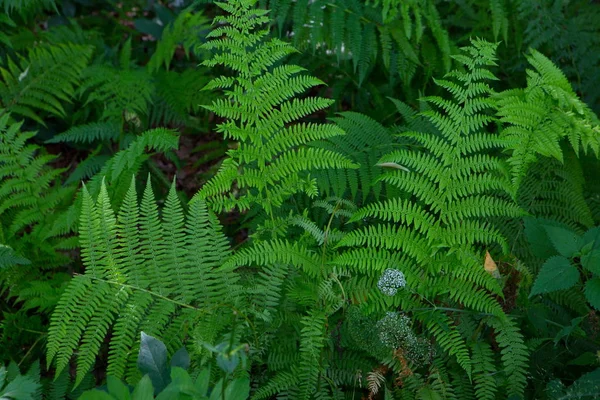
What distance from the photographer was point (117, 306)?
2.49 meters

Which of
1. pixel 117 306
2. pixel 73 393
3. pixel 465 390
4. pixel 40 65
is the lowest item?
pixel 73 393

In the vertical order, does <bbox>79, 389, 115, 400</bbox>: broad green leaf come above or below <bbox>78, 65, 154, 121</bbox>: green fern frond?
below

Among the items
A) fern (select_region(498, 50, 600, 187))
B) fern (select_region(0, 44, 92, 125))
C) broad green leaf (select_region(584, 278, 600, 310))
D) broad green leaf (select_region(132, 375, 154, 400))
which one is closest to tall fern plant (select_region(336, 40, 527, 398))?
fern (select_region(498, 50, 600, 187))

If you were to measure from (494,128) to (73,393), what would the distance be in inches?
111

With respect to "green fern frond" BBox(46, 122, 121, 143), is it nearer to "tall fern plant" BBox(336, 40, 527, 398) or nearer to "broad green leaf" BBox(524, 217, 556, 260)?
"tall fern plant" BBox(336, 40, 527, 398)

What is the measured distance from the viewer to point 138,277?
8.42 feet

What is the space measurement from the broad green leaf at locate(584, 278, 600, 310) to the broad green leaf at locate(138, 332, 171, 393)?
166 centimetres

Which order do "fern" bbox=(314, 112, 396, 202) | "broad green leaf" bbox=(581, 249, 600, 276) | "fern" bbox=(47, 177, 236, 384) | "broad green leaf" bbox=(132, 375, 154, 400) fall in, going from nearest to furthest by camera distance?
"broad green leaf" bbox=(132, 375, 154, 400) → "broad green leaf" bbox=(581, 249, 600, 276) → "fern" bbox=(47, 177, 236, 384) → "fern" bbox=(314, 112, 396, 202)

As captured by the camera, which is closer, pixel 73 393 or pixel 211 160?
pixel 73 393

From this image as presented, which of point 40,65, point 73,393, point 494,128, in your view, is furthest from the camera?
point 40,65

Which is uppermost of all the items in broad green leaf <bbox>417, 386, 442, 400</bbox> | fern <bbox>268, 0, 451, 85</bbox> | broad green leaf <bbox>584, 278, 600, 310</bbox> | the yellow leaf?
fern <bbox>268, 0, 451, 85</bbox>

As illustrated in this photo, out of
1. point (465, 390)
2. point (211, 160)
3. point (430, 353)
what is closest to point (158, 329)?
point (430, 353)

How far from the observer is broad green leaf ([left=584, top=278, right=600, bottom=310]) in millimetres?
2242

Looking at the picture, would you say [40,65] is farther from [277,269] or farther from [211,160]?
[277,269]
